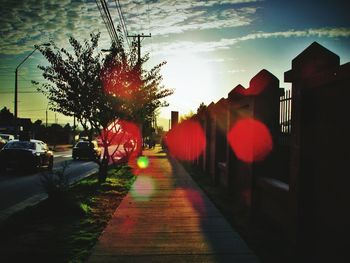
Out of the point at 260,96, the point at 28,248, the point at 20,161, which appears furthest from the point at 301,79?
the point at 20,161

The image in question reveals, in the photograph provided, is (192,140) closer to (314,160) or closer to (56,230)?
(56,230)

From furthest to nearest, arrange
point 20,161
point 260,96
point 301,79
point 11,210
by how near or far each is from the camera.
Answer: point 20,161, point 11,210, point 260,96, point 301,79

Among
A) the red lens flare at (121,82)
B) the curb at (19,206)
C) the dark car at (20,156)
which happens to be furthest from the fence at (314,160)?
the dark car at (20,156)

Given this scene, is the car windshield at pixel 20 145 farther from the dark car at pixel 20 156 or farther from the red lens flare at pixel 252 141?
the red lens flare at pixel 252 141

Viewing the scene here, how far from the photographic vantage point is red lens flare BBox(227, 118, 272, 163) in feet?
25.3

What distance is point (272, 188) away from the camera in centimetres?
659

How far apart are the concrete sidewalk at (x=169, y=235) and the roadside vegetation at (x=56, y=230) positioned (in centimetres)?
26

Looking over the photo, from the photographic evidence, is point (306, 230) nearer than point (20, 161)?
Yes

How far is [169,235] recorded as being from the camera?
6.00 meters

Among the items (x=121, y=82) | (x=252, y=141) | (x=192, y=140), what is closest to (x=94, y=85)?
(x=121, y=82)

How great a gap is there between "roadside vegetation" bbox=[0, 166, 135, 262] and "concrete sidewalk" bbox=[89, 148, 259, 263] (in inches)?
10.1

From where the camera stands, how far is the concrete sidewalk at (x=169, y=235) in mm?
4938

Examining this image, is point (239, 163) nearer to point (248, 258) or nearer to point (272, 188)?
point (272, 188)

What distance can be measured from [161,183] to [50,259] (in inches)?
340
